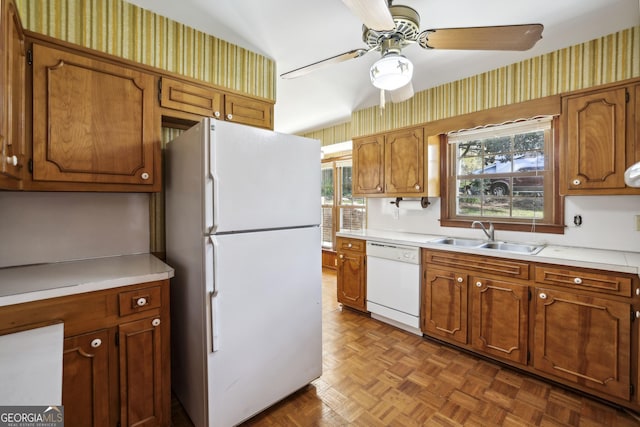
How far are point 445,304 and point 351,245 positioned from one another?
1139 millimetres

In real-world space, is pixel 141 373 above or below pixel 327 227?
below

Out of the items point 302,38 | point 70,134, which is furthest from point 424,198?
point 70,134

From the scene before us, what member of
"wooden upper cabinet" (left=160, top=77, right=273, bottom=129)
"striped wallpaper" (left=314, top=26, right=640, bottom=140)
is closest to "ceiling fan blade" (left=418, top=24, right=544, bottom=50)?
"striped wallpaper" (left=314, top=26, right=640, bottom=140)

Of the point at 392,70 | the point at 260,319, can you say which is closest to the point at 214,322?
the point at 260,319

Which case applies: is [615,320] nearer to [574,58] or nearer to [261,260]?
[574,58]

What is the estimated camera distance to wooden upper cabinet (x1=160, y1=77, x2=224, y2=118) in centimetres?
192

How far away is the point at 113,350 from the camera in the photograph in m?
1.39

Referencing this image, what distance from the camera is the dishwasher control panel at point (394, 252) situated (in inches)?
105

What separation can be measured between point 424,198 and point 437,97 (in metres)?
1.05

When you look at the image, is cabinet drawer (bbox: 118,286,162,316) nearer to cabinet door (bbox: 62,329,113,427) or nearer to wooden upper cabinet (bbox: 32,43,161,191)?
cabinet door (bbox: 62,329,113,427)

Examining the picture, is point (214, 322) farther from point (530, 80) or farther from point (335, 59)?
point (530, 80)

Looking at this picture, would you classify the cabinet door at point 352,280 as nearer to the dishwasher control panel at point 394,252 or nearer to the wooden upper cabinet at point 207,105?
the dishwasher control panel at point 394,252

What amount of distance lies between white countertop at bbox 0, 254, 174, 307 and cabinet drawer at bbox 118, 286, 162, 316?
0.18 ft

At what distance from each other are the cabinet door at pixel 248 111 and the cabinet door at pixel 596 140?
233 centimetres
